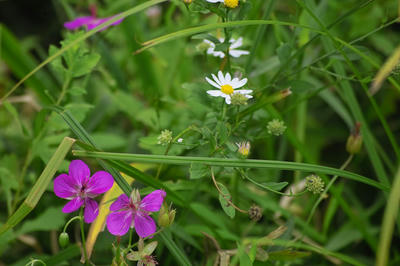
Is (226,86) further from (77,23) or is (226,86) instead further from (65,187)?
(77,23)

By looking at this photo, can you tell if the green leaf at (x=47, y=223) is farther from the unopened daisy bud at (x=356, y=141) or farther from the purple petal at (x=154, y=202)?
the unopened daisy bud at (x=356, y=141)

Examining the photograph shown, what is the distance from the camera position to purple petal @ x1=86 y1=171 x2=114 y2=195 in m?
0.76

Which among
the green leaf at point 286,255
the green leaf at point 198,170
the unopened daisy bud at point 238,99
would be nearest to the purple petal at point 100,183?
the green leaf at point 198,170

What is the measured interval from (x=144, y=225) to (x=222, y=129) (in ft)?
0.71

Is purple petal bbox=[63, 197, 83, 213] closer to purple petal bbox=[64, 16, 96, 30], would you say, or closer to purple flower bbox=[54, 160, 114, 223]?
purple flower bbox=[54, 160, 114, 223]

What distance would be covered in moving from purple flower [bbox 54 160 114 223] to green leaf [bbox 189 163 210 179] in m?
0.14

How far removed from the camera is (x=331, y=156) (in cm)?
172

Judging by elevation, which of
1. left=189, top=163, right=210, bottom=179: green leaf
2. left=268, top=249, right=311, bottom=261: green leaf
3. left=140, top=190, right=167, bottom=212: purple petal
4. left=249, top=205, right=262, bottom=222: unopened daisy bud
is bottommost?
left=140, top=190, right=167, bottom=212: purple petal

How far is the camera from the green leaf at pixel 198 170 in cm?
79

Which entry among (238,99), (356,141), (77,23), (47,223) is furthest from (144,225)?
(77,23)

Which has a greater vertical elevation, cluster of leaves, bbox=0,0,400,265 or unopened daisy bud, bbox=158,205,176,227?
cluster of leaves, bbox=0,0,400,265

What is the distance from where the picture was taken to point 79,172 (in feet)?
2.54

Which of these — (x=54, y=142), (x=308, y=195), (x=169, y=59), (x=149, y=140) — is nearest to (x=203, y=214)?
(x=149, y=140)

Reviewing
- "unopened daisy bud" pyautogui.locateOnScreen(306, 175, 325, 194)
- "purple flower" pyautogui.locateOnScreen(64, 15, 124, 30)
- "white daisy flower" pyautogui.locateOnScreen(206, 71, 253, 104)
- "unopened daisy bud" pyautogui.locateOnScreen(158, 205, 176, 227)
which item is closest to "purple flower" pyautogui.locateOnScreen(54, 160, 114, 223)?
"unopened daisy bud" pyautogui.locateOnScreen(158, 205, 176, 227)
